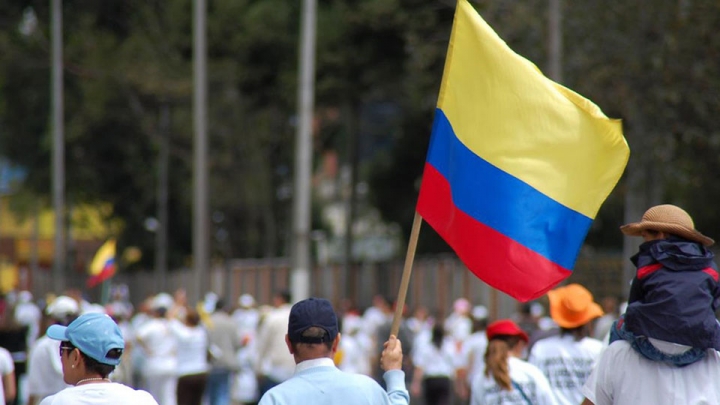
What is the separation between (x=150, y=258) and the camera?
187ft

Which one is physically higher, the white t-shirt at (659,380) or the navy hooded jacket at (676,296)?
the navy hooded jacket at (676,296)

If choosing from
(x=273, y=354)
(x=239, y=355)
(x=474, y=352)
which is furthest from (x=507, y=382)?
(x=239, y=355)

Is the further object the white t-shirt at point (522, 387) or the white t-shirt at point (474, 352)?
the white t-shirt at point (474, 352)

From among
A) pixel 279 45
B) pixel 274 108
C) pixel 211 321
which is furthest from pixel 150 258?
pixel 211 321

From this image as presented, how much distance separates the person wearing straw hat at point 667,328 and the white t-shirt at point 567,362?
108 inches

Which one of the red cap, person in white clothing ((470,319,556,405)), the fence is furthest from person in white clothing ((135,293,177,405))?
person in white clothing ((470,319,556,405))

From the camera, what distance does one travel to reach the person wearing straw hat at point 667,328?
545 cm

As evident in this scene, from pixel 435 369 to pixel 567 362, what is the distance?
10.6m

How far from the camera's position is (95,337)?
5492 millimetres

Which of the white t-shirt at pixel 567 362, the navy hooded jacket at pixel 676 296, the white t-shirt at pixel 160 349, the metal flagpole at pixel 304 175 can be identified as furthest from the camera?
the metal flagpole at pixel 304 175

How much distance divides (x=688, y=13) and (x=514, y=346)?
52.3ft

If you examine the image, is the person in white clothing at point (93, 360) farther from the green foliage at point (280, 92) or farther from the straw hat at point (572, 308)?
the green foliage at point (280, 92)

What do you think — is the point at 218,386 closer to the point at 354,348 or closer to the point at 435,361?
the point at 354,348

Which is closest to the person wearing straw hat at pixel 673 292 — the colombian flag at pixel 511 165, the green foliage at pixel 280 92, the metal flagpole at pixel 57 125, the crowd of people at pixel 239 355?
the colombian flag at pixel 511 165
